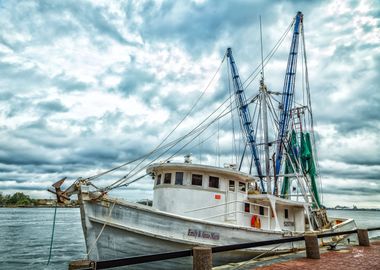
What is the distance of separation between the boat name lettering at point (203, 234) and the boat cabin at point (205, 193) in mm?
1110

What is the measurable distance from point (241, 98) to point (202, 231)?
2299 centimetres

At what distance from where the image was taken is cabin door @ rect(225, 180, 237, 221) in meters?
13.4

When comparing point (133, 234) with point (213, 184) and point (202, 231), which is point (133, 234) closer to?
point (202, 231)

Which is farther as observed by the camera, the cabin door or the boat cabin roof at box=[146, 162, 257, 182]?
the cabin door

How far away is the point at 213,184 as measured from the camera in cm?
1338

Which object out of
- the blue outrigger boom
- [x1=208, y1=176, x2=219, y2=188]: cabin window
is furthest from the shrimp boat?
the blue outrigger boom

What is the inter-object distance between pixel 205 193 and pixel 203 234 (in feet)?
6.71

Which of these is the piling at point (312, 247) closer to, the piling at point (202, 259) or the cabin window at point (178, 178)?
the piling at point (202, 259)

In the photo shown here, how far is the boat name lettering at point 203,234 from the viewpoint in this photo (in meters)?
11.4

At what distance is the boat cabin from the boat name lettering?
1110 mm

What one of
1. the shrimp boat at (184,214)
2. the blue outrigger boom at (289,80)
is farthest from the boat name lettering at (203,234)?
the blue outrigger boom at (289,80)

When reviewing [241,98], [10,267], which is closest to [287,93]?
[241,98]

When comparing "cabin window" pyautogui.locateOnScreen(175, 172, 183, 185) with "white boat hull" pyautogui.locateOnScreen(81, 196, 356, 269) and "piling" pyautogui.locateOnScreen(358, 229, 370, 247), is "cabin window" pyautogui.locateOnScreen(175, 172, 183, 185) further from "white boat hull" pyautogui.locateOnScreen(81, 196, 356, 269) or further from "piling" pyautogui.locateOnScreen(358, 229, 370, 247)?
"piling" pyautogui.locateOnScreen(358, 229, 370, 247)

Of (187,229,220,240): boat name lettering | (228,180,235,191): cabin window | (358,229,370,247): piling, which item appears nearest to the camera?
(187,229,220,240): boat name lettering
